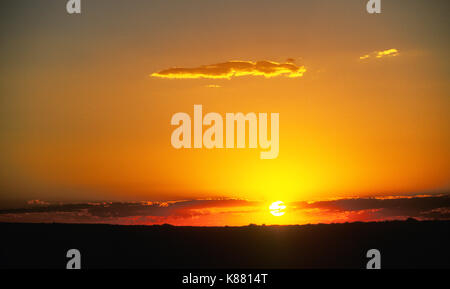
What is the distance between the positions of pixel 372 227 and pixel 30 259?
1346 inches

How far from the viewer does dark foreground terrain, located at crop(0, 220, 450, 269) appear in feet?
163

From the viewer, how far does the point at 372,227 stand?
62500 mm

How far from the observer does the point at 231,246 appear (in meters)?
53.0

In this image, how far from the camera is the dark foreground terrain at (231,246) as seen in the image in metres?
49.7
